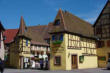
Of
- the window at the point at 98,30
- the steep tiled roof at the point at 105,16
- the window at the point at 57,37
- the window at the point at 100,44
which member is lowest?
the window at the point at 100,44

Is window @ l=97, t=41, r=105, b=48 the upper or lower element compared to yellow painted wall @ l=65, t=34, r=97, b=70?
upper

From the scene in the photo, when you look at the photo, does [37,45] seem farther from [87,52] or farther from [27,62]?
[87,52]

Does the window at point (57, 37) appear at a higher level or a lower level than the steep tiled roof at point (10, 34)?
lower

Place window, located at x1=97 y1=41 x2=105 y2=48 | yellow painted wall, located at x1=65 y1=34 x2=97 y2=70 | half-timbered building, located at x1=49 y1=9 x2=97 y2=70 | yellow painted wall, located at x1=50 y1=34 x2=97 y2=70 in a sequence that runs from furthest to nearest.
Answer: window, located at x1=97 y1=41 x2=105 y2=48 < yellow painted wall, located at x1=65 y1=34 x2=97 y2=70 < half-timbered building, located at x1=49 y1=9 x2=97 y2=70 < yellow painted wall, located at x1=50 y1=34 x2=97 y2=70

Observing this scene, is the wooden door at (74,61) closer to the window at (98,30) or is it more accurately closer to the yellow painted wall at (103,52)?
the yellow painted wall at (103,52)

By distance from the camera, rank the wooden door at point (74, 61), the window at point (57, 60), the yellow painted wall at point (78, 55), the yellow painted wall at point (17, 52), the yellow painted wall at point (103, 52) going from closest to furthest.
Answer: the yellow painted wall at point (78, 55)
the window at point (57, 60)
the wooden door at point (74, 61)
the yellow painted wall at point (103, 52)
the yellow painted wall at point (17, 52)

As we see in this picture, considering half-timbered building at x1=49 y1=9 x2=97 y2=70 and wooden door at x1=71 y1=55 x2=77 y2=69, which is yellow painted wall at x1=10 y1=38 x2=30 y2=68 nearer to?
half-timbered building at x1=49 y1=9 x2=97 y2=70

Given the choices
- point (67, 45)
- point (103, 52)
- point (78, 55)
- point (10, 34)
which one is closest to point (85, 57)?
point (78, 55)

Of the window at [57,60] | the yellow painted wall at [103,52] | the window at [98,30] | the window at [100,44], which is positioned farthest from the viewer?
the window at [98,30]

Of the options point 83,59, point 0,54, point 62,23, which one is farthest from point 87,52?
point 0,54

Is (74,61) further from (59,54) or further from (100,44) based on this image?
(100,44)

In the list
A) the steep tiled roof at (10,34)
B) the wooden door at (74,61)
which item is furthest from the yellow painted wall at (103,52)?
the steep tiled roof at (10,34)

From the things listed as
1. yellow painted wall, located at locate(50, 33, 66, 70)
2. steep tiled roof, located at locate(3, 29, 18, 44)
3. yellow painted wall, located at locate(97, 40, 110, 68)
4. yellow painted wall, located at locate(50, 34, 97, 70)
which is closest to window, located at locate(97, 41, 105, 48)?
yellow painted wall, located at locate(97, 40, 110, 68)

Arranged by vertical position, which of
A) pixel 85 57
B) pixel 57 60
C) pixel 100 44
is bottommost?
pixel 57 60
